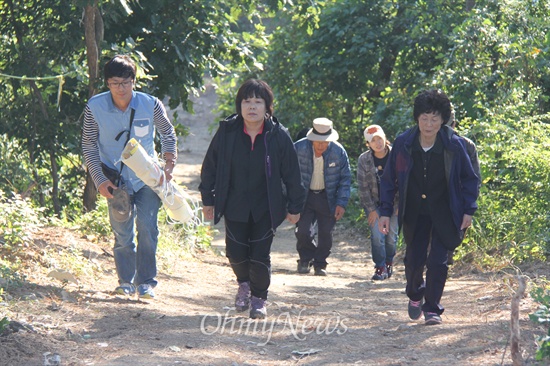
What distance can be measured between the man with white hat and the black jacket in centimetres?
322

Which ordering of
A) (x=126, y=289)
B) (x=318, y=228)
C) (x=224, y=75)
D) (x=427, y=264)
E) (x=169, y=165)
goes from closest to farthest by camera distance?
(x=427, y=264), (x=169, y=165), (x=126, y=289), (x=318, y=228), (x=224, y=75)

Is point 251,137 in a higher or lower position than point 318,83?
lower

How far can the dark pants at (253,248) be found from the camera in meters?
6.93

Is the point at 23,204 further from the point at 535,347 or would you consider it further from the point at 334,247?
the point at 334,247

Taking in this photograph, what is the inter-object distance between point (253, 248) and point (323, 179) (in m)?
3.44

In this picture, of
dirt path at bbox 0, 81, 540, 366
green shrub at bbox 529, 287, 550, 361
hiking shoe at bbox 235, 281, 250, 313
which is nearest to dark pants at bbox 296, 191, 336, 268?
dirt path at bbox 0, 81, 540, 366

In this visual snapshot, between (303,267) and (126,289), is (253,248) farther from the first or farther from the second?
(303,267)

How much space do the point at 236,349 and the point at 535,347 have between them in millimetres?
1969

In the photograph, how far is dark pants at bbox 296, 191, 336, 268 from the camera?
10.4 metres

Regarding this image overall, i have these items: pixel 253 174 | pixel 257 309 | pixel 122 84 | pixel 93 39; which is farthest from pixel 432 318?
pixel 93 39

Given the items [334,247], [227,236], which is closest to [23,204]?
[227,236]

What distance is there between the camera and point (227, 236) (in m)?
7.07

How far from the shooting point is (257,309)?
705 cm

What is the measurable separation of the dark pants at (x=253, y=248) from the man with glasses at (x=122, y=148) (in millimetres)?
739
